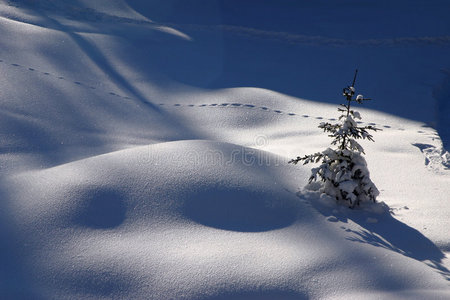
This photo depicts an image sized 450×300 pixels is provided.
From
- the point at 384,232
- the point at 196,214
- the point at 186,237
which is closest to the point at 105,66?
the point at 196,214

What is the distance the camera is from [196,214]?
2.91 meters

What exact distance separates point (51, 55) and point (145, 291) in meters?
4.81

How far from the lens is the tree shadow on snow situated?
2.80 meters

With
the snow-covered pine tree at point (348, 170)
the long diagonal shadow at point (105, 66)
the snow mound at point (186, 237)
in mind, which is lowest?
the snow mound at point (186, 237)

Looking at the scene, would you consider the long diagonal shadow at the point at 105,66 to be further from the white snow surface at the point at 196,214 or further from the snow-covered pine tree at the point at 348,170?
the snow-covered pine tree at the point at 348,170

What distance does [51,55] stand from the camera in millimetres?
6219

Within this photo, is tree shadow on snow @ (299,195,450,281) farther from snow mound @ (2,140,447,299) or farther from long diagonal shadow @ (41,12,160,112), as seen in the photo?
long diagonal shadow @ (41,12,160,112)

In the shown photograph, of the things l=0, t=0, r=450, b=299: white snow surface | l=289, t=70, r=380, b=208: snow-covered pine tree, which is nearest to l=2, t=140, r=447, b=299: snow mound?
l=0, t=0, r=450, b=299: white snow surface

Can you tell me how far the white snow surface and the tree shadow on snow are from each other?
0.01 meters

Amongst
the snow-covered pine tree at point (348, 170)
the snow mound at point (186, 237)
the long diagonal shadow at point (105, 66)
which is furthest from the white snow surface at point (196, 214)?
the long diagonal shadow at point (105, 66)

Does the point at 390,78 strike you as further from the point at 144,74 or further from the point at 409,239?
the point at 409,239

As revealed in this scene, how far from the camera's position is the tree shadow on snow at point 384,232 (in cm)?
280

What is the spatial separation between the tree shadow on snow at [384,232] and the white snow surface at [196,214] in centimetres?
1

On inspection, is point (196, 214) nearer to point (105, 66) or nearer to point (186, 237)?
point (186, 237)
